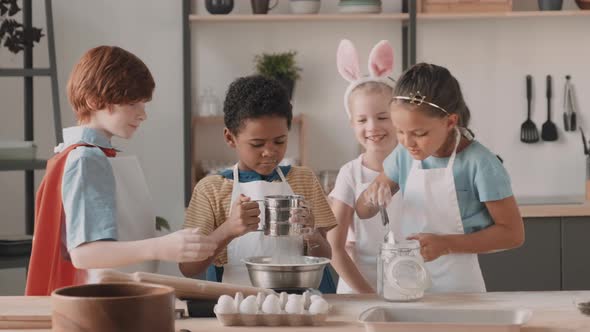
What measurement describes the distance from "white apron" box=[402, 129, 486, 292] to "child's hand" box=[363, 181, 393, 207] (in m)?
0.07

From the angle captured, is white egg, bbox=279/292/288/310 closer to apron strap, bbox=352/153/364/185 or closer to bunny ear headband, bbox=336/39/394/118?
apron strap, bbox=352/153/364/185

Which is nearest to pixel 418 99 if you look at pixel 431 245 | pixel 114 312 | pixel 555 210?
pixel 431 245

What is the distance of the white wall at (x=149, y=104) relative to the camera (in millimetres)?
4672

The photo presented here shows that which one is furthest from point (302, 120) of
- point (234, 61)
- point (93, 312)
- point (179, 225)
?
point (93, 312)

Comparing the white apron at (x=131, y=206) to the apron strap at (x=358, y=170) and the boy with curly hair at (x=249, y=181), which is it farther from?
the apron strap at (x=358, y=170)

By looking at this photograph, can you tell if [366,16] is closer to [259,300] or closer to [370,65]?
[370,65]

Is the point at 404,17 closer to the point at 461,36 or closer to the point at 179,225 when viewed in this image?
the point at 461,36

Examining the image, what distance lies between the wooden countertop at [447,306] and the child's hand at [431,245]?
0.12 m

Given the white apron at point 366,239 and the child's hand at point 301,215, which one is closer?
the child's hand at point 301,215

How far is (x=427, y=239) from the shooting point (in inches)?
82.4

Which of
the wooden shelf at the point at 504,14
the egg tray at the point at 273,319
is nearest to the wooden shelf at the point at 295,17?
the wooden shelf at the point at 504,14

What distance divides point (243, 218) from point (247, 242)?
28 centimetres

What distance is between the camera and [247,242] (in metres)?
2.30

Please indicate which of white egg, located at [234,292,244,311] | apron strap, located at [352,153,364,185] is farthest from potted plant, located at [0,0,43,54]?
white egg, located at [234,292,244,311]
